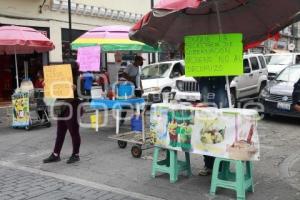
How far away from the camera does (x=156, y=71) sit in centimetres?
1569

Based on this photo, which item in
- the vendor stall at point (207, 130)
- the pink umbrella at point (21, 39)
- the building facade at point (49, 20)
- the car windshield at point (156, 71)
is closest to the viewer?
the vendor stall at point (207, 130)

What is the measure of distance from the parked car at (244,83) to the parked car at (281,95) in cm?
187

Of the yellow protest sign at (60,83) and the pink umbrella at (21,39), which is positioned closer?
the yellow protest sign at (60,83)

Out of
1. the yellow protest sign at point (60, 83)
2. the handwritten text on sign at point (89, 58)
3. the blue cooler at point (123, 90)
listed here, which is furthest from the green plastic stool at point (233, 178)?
the handwritten text on sign at point (89, 58)

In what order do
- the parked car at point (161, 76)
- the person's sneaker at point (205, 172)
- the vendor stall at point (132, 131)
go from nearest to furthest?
the person's sneaker at point (205, 172) → the vendor stall at point (132, 131) → the parked car at point (161, 76)

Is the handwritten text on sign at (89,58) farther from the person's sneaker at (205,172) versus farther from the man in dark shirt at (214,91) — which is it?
the person's sneaker at (205,172)

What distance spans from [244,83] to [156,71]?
316 cm

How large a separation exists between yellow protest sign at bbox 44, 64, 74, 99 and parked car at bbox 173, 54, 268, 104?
6646 mm

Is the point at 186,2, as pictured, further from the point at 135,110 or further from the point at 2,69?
the point at 2,69

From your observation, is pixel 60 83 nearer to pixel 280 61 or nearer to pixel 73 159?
pixel 73 159

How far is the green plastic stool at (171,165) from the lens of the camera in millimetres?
5883

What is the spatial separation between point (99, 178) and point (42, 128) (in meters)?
5.32

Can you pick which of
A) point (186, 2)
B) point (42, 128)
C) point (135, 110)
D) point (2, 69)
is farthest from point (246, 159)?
point (2, 69)

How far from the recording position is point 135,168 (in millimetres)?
6758
